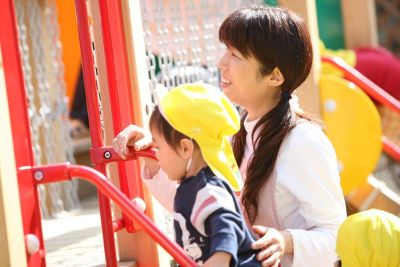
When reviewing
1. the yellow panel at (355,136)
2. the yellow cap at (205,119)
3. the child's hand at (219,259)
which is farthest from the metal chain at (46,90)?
the child's hand at (219,259)

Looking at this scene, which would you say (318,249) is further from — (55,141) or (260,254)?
(55,141)

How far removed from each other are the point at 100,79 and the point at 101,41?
4.5 inches

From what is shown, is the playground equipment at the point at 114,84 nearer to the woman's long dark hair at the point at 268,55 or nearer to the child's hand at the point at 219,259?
the child's hand at the point at 219,259

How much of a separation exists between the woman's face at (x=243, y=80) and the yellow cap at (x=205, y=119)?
1.16ft

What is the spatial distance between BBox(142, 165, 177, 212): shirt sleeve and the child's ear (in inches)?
15.7

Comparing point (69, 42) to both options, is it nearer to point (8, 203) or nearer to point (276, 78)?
point (276, 78)

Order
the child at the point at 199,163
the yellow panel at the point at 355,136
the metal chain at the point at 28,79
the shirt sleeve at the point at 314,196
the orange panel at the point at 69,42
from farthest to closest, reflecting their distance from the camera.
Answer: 1. the orange panel at the point at 69,42
2. the metal chain at the point at 28,79
3. the yellow panel at the point at 355,136
4. the shirt sleeve at the point at 314,196
5. the child at the point at 199,163

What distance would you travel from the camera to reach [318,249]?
2.45 meters

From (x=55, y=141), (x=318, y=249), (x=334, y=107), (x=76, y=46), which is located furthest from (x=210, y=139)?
(x=76, y=46)

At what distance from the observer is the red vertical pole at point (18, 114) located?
2205 millimetres

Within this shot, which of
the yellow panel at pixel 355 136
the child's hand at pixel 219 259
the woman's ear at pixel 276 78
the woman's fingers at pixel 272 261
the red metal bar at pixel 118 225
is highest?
the woman's ear at pixel 276 78

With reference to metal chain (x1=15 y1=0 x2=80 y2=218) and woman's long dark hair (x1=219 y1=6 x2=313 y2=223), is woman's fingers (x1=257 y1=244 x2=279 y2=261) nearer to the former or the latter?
woman's long dark hair (x1=219 y1=6 x2=313 y2=223)

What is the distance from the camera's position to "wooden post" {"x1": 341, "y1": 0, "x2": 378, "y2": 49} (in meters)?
6.17

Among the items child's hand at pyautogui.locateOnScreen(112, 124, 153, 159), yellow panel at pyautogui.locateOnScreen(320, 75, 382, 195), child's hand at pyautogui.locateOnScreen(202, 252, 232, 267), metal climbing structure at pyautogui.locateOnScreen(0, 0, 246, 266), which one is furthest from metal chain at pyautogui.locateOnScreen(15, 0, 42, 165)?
child's hand at pyautogui.locateOnScreen(202, 252, 232, 267)
